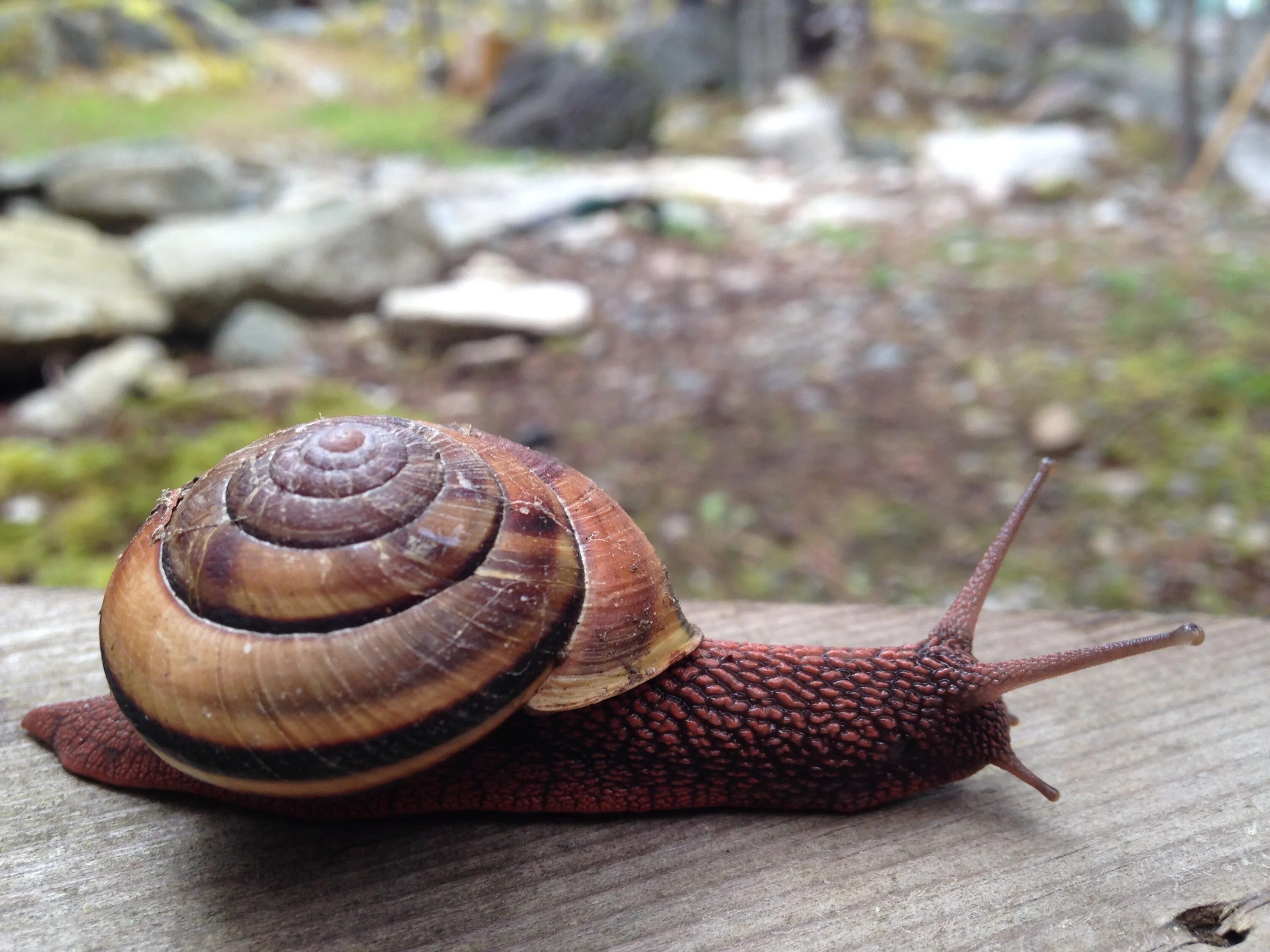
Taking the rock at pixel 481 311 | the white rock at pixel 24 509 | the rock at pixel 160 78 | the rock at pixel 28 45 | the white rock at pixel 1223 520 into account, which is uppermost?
the rock at pixel 28 45

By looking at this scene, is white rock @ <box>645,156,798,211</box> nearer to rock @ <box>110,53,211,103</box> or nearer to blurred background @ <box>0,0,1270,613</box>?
blurred background @ <box>0,0,1270,613</box>

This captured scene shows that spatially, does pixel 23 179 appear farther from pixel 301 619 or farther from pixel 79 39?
pixel 79 39

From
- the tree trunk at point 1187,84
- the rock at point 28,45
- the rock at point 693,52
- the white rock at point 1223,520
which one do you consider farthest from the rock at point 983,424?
the rock at point 28,45

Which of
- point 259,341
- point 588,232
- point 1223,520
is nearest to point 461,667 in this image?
point 1223,520

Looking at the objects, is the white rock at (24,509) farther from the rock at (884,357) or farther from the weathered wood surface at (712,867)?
the rock at (884,357)

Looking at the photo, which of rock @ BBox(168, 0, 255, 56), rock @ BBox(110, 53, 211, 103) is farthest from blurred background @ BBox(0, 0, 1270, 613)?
rock @ BBox(168, 0, 255, 56)

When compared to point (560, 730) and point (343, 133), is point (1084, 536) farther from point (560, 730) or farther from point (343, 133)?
point (343, 133)
